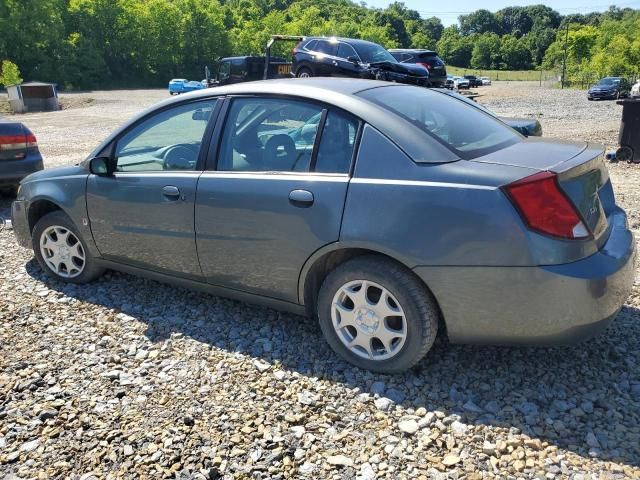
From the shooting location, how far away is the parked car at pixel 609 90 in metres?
31.9

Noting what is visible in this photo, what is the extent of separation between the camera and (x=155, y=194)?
3723 millimetres

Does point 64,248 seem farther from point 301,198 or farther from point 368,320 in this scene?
point 368,320

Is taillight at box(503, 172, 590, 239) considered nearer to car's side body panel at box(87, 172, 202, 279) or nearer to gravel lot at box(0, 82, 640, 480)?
gravel lot at box(0, 82, 640, 480)

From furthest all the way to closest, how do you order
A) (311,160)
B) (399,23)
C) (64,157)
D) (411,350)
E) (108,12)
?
(399,23) < (108,12) < (64,157) < (311,160) < (411,350)

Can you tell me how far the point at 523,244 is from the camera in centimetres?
256

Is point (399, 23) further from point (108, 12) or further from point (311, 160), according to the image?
point (311, 160)

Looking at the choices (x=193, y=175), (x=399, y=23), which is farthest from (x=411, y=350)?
(x=399, y=23)

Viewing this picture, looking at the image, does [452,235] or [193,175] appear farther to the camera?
[193,175]

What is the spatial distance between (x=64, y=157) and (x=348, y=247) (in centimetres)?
1113

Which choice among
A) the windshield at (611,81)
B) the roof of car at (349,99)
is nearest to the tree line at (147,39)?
the windshield at (611,81)

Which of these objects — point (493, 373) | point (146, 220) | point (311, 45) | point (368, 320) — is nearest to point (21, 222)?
point (146, 220)

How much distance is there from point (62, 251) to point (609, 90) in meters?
34.4

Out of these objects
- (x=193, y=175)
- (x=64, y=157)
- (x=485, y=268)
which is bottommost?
(x=64, y=157)

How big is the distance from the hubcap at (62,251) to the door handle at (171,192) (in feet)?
3.90
